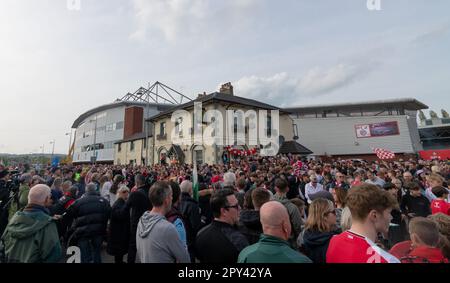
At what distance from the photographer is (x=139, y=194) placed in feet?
14.4

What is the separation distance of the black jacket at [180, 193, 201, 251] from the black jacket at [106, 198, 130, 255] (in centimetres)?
122

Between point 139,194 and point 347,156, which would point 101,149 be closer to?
point 347,156

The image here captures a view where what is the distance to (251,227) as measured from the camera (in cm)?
298

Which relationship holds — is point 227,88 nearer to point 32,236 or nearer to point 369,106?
point 369,106

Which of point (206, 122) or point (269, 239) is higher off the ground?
point (206, 122)

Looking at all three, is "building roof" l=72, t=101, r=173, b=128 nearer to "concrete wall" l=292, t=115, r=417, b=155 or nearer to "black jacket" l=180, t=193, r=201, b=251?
"concrete wall" l=292, t=115, r=417, b=155

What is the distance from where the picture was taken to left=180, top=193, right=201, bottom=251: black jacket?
3955 millimetres

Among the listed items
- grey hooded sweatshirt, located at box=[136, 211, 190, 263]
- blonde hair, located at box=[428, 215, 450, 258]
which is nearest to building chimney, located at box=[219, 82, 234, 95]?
grey hooded sweatshirt, located at box=[136, 211, 190, 263]

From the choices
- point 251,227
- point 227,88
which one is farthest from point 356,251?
point 227,88

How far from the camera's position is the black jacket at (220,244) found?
234cm
